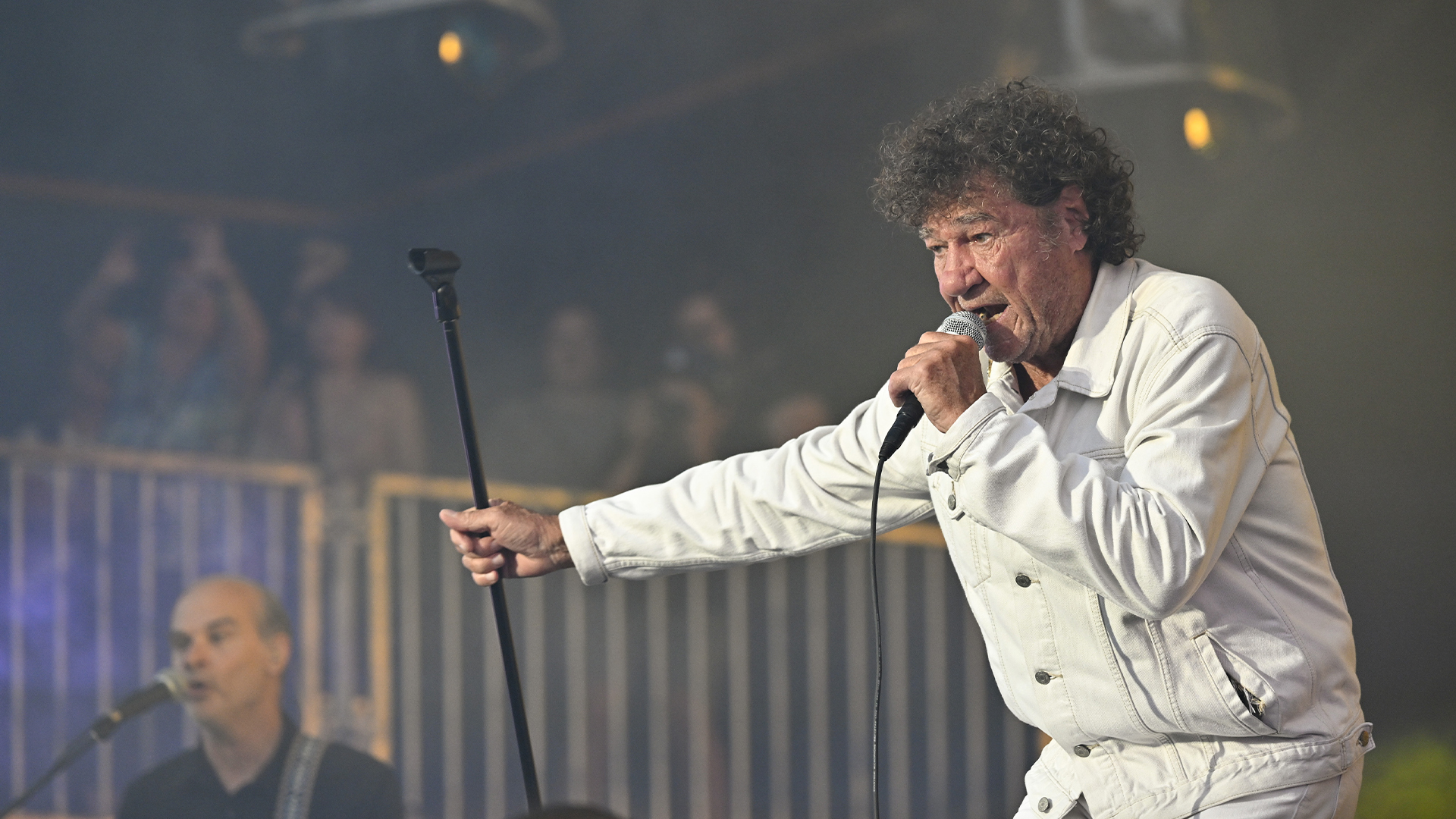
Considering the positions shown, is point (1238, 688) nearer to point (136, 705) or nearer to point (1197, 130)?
point (136, 705)

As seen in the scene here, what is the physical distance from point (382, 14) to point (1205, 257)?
374 cm

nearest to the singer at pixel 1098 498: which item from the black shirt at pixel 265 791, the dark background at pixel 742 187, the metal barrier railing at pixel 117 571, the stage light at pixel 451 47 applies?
the black shirt at pixel 265 791

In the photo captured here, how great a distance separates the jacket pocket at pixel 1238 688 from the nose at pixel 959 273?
0.62 meters

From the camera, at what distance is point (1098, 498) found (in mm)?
1688

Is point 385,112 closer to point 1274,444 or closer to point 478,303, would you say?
point 478,303

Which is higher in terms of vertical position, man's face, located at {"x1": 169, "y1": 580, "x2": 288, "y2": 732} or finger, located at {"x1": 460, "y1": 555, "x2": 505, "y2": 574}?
finger, located at {"x1": 460, "y1": 555, "x2": 505, "y2": 574}

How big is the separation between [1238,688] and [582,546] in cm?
109

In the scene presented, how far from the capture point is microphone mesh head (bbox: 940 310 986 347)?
1989mm

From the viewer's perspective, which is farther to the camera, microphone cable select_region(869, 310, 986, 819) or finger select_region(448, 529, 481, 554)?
finger select_region(448, 529, 481, 554)

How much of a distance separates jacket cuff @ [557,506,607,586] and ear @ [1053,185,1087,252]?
36.8 inches

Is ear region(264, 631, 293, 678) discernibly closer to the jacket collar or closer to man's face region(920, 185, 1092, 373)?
man's face region(920, 185, 1092, 373)

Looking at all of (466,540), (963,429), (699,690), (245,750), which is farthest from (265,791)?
(963,429)

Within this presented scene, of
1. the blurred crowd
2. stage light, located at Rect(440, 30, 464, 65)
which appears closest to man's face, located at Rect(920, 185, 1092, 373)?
the blurred crowd

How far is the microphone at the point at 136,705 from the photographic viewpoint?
11.0 feet
